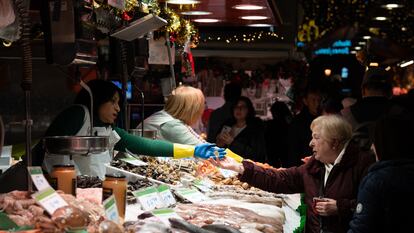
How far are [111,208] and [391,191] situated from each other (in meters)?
1.70

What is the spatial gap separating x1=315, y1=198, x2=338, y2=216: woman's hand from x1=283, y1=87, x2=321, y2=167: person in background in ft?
11.6

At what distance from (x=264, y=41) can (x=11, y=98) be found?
4.20 m

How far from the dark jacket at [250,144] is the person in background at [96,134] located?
3.29 metres

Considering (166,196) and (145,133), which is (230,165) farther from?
(145,133)

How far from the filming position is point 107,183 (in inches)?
141

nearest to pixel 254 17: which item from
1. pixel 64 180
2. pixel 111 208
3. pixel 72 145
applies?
pixel 72 145

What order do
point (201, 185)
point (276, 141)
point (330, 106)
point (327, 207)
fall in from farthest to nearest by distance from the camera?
point (276, 141), point (330, 106), point (201, 185), point (327, 207)

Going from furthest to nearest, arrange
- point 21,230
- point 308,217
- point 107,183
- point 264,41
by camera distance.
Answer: point 264,41 → point 308,217 → point 107,183 → point 21,230

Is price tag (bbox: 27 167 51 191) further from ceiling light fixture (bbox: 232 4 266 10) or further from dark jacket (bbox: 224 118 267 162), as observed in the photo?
dark jacket (bbox: 224 118 267 162)

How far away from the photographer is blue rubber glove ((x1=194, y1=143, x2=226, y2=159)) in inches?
218

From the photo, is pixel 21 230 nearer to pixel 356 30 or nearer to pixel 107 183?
pixel 107 183

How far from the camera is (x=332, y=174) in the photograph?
Answer: 5.12 meters

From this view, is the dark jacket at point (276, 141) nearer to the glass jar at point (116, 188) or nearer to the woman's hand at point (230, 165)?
the woman's hand at point (230, 165)

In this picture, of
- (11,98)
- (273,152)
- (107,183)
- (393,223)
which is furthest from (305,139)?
(107,183)
